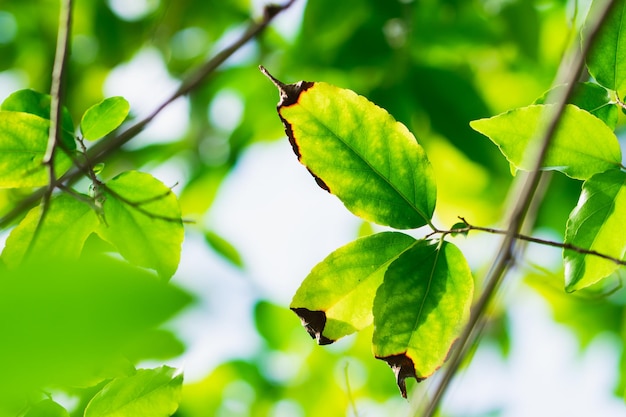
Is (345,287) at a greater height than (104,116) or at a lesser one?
lesser

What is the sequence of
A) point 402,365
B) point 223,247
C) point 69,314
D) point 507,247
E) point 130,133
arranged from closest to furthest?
point 69,314, point 507,247, point 402,365, point 130,133, point 223,247

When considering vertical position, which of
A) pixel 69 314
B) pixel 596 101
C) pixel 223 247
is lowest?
pixel 69 314

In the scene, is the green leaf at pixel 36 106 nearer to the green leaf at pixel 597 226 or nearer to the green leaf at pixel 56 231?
the green leaf at pixel 56 231

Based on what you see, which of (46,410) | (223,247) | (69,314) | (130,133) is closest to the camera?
(69,314)

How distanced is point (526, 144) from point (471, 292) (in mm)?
163

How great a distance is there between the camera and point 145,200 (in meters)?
0.87

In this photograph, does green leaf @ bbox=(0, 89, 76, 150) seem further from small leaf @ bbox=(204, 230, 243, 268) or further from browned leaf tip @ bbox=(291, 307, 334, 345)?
small leaf @ bbox=(204, 230, 243, 268)

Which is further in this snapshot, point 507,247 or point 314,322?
point 314,322

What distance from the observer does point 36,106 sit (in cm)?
89

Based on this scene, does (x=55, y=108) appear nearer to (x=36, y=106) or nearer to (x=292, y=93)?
(x=36, y=106)

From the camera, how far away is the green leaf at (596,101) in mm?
777

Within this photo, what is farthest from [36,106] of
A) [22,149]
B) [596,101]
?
[596,101]

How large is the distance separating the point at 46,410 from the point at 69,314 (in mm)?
691

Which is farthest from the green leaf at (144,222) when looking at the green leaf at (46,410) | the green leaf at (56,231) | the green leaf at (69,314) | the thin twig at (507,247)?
the green leaf at (69,314)
